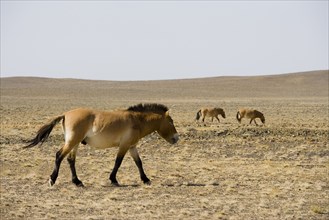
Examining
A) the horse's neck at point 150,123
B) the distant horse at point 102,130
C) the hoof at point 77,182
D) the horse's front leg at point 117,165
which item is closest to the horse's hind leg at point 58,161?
the distant horse at point 102,130

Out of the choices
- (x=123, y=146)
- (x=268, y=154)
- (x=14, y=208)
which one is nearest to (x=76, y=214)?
(x=14, y=208)

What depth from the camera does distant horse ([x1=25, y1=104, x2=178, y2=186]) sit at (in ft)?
44.0

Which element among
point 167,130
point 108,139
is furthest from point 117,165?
point 167,130

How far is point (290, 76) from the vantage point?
124m

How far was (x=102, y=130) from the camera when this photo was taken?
1362 centimetres

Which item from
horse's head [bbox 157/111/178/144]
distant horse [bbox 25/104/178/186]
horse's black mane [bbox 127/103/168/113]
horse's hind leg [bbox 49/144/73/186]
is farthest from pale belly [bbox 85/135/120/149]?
horse's head [bbox 157/111/178/144]

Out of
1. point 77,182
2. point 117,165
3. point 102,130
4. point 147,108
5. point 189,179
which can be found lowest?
point 189,179

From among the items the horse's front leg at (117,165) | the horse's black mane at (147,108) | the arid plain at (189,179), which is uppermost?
the horse's black mane at (147,108)

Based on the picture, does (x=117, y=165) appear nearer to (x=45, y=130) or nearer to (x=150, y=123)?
(x=150, y=123)

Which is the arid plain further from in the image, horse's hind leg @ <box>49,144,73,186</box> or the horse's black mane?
the horse's black mane

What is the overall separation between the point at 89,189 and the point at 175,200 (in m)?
2.06

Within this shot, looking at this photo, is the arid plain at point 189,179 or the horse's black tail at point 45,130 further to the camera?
the horse's black tail at point 45,130

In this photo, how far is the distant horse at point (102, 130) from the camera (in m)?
13.4

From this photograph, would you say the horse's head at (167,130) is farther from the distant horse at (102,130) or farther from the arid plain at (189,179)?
the arid plain at (189,179)
